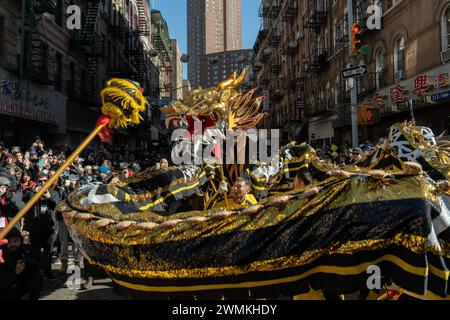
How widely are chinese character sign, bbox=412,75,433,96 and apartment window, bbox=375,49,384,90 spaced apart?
12.9 feet

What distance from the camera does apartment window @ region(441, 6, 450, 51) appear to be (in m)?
14.1

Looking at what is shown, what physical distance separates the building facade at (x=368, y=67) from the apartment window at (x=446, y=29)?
0.11ft

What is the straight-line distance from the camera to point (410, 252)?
235cm

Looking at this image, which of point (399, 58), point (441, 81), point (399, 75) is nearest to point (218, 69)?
point (399, 58)

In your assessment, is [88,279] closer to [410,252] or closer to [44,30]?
[410,252]

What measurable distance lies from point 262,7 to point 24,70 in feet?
147

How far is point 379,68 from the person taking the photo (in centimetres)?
2009

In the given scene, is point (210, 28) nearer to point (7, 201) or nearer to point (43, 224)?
point (7, 201)

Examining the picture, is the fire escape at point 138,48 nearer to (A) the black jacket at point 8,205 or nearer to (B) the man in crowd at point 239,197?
(A) the black jacket at point 8,205

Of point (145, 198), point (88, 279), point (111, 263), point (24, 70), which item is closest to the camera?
point (111, 263)

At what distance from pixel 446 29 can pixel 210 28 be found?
126 meters

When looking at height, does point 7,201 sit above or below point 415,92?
below
